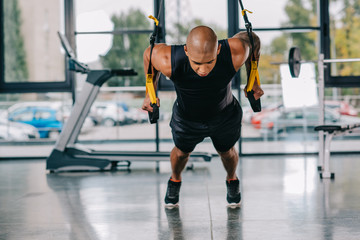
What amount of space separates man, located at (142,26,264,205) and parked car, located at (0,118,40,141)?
3.34m

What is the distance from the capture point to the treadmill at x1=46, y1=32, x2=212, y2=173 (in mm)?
3762

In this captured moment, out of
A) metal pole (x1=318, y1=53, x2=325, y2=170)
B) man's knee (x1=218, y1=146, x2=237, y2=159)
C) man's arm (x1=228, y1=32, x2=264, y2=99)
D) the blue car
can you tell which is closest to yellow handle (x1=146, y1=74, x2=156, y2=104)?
man's arm (x1=228, y1=32, x2=264, y2=99)

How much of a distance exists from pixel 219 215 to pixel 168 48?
89 centimetres

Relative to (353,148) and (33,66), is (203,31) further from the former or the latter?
(353,148)

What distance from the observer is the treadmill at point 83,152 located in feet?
12.3

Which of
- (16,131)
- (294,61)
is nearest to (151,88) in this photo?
(294,61)

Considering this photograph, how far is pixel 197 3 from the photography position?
16.4 ft

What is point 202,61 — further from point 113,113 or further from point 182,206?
point 113,113

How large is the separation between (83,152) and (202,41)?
2.37 meters

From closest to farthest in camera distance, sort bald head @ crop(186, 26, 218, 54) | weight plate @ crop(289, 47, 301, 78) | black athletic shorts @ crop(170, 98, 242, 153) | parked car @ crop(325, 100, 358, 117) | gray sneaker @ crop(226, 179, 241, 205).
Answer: bald head @ crop(186, 26, 218, 54) < black athletic shorts @ crop(170, 98, 242, 153) < gray sneaker @ crop(226, 179, 241, 205) < weight plate @ crop(289, 47, 301, 78) < parked car @ crop(325, 100, 358, 117)

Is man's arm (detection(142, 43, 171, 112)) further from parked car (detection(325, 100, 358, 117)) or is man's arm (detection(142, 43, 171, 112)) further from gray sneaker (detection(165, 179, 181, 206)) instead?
parked car (detection(325, 100, 358, 117))

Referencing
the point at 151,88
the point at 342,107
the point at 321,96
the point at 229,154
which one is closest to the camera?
the point at 151,88

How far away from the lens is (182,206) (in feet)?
7.94

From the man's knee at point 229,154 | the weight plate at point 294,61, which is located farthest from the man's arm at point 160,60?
the weight plate at point 294,61
